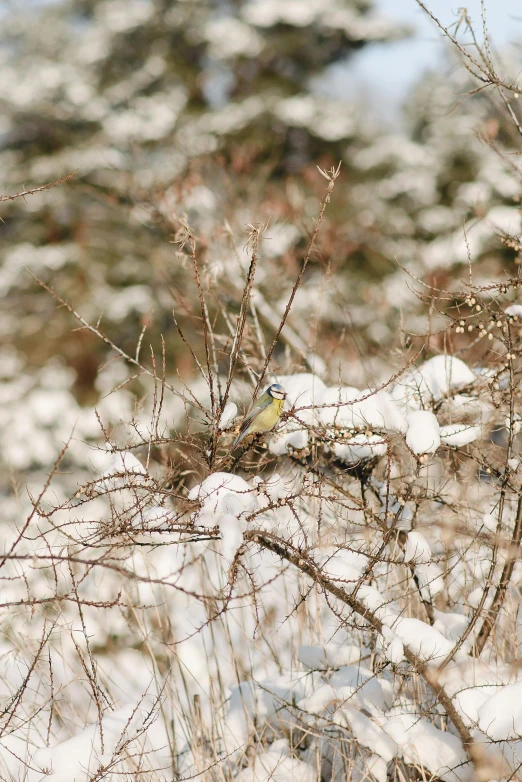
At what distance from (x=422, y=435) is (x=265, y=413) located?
1.84 ft

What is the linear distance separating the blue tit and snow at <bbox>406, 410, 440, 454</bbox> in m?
0.48

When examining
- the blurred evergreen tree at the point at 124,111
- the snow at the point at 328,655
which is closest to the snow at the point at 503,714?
the snow at the point at 328,655

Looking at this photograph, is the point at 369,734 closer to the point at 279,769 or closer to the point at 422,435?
the point at 279,769

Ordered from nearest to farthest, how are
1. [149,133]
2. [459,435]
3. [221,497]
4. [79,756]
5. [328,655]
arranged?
1. [221,497]
2. [79,756]
3. [459,435]
4. [328,655]
5. [149,133]

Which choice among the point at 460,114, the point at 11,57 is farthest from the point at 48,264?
the point at 460,114

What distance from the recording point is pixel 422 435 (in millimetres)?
2096

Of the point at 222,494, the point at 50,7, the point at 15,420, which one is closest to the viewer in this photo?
the point at 222,494

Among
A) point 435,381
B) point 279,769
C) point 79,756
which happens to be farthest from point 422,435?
point 79,756

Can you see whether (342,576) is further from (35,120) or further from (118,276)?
(35,120)

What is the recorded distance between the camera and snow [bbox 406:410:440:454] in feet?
6.84

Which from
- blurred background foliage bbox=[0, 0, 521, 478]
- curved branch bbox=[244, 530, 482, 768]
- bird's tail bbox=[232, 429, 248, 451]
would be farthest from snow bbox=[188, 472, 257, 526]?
blurred background foliage bbox=[0, 0, 521, 478]

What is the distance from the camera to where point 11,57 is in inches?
422

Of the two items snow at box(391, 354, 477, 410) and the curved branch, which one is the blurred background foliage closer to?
snow at box(391, 354, 477, 410)

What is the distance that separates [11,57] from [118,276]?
4039 mm
